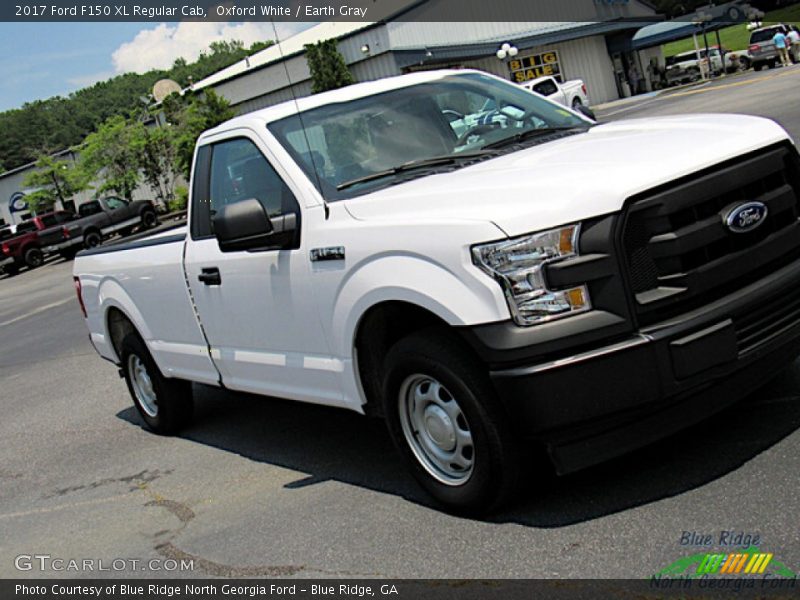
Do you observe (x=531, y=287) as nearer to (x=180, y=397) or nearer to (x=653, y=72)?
(x=180, y=397)

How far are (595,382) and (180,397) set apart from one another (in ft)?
13.6

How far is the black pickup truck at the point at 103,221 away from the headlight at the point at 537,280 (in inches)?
1350

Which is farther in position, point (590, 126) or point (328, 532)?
point (590, 126)

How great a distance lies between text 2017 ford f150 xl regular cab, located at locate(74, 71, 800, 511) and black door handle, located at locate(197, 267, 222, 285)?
0.01 meters

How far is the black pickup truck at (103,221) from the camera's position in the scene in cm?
3662

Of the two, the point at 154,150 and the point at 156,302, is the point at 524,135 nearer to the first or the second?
the point at 156,302

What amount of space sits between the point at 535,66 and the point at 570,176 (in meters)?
55.0

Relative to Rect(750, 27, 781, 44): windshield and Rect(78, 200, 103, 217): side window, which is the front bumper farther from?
Rect(750, 27, 781, 44): windshield

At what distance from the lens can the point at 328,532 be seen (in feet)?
15.7

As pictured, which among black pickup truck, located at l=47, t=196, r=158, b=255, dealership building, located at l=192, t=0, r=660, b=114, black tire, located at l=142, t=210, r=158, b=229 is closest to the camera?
black pickup truck, located at l=47, t=196, r=158, b=255

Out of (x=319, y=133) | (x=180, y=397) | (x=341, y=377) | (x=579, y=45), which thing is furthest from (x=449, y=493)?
(x=579, y=45)

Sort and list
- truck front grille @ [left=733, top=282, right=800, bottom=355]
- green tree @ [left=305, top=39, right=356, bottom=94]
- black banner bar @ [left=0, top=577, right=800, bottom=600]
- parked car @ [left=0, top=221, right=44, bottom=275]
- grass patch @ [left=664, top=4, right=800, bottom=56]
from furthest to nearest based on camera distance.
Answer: grass patch @ [left=664, top=4, right=800, bottom=56]
green tree @ [left=305, top=39, right=356, bottom=94]
parked car @ [left=0, top=221, right=44, bottom=275]
truck front grille @ [left=733, top=282, right=800, bottom=355]
black banner bar @ [left=0, top=577, right=800, bottom=600]

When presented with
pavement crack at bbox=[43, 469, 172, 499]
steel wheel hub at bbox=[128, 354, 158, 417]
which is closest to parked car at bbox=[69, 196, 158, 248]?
steel wheel hub at bbox=[128, 354, 158, 417]

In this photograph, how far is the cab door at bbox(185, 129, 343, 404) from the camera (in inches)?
203
